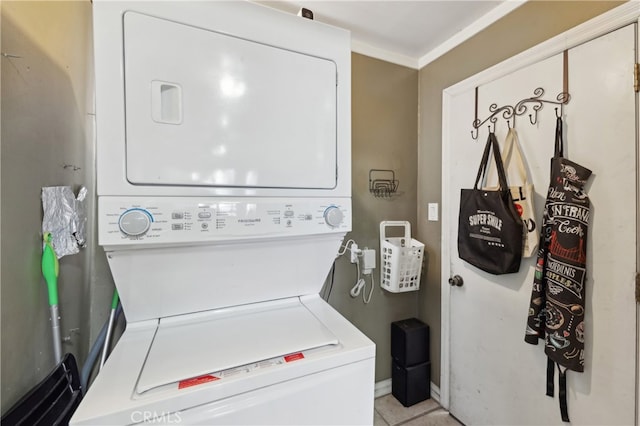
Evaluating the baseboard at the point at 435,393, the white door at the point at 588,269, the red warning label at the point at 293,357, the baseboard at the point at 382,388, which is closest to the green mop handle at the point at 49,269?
the red warning label at the point at 293,357

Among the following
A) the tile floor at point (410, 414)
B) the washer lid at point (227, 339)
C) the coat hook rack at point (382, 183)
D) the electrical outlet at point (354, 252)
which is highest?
the coat hook rack at point (382, 183)

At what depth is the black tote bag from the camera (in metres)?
1.41

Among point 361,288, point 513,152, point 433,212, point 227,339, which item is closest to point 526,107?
point 513,152

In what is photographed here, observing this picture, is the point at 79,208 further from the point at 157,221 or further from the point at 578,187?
the point at 578,187

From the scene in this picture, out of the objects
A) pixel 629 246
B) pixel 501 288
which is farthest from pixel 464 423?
pixel 629 246

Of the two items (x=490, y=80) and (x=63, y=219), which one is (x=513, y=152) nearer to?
(x=490, y=80)

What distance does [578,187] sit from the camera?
120cm

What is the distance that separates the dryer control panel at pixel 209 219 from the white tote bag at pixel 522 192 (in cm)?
100

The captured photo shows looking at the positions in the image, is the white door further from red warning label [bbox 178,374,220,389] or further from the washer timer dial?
the washer timer dial

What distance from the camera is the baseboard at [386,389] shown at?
6.61ft

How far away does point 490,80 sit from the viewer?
1.62m

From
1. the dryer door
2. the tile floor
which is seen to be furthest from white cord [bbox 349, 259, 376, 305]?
the dryer door

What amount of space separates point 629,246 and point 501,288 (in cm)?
61

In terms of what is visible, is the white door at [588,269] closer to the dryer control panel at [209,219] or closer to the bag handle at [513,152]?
the bag handle at [513,152]
